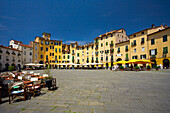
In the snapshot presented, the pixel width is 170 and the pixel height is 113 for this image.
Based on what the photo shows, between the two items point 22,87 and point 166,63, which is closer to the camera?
point 22,87

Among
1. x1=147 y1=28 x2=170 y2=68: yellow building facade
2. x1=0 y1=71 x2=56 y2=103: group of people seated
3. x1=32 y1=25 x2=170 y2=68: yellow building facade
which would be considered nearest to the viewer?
x1=0 y1=71 x2=56 y2=103: group of people seated

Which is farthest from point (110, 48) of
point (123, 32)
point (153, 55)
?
point (153, 55)

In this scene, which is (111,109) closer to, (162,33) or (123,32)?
(162,33)

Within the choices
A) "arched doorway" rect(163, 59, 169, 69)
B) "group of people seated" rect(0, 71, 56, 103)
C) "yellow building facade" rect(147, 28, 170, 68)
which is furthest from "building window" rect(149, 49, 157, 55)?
"group of people seated" rect(0, 71, 56, 103)

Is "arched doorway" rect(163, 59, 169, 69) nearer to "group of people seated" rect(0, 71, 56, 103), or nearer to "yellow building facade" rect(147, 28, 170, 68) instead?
"yellow building facade" rect(147, 28, 170, 68)

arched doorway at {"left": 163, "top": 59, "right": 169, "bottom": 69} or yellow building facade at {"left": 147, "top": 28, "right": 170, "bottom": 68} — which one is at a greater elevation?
yellow building facade at {"left": 147, "top": 28, "right": 170, "bottom": 68}

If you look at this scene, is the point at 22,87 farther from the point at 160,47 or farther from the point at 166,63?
the point at 160,47

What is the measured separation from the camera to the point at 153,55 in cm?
2578

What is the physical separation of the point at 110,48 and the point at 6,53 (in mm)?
39766

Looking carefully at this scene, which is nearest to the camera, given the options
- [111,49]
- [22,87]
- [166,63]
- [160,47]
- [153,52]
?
[22,87]

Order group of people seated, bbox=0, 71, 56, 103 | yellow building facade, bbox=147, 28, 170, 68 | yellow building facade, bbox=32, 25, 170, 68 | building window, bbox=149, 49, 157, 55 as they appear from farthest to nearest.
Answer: building window, bbox=149, 49, 157, 55 → yellow building facade, bbox=32, 25, 170, 68 → yellow building facade, bbox=147, 28, 170, 68 → group of people seated, bbox=0, 71, 56, 103

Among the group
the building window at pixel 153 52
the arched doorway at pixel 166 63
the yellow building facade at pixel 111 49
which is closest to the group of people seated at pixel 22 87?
the yellow building facade at pixel 111 49

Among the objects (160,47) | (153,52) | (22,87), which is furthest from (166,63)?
(22,87)

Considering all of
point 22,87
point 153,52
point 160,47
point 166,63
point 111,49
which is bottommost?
point 22,87
